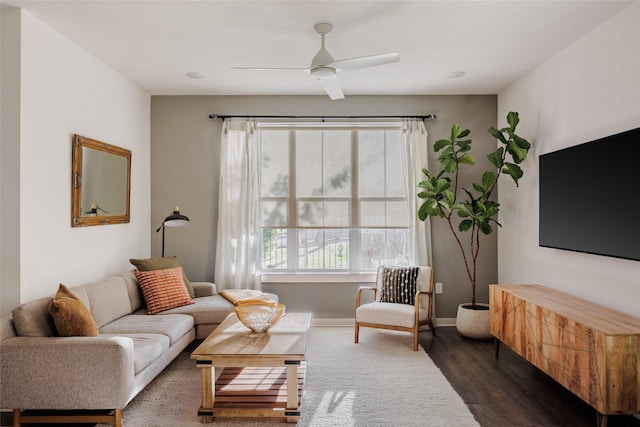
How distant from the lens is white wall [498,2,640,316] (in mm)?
3031

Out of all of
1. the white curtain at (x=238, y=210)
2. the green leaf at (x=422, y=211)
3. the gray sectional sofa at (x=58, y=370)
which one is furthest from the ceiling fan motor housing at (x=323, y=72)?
the gray sectional sofa at (x=58, y=370)

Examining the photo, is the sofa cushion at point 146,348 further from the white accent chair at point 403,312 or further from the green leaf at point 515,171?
the green leaf at point 515,171

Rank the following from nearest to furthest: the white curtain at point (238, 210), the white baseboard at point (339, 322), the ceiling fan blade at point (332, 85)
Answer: the ceiling fan blade at point (332, 85), the white curtain at point (238, 210), the white baseboard at point (339, 322)

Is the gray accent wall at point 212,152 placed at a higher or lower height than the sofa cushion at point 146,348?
higher

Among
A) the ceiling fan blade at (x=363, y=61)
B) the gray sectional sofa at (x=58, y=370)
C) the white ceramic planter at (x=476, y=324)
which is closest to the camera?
the gray sectional sofa at (x=58, y=370)

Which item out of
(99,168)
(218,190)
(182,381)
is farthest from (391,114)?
(182,381)

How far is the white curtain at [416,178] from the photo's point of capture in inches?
203

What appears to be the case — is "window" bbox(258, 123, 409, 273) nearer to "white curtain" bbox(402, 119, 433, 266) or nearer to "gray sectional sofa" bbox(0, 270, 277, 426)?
"white curtain" bbox(402, 119, 433, 266)

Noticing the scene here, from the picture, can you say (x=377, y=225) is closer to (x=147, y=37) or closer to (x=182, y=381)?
(x=182, y=381)

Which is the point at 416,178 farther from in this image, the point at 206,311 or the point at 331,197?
the point at 206,311

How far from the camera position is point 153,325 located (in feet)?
11.8

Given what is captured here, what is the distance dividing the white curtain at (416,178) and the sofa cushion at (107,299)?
10.2 ft

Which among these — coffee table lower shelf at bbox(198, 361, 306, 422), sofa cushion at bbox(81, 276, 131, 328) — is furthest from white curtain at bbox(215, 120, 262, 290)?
coffee table lower shelf at bbox(198, 361, 306, 422)

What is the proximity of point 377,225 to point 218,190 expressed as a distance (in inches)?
77.1
